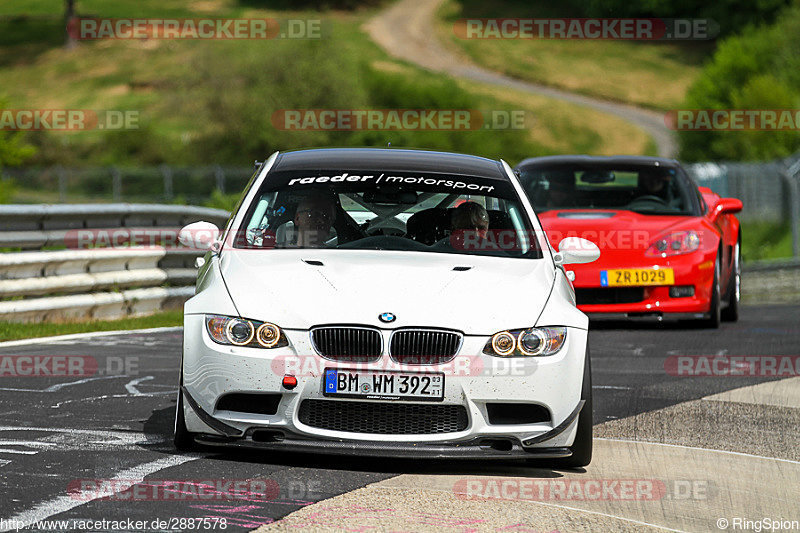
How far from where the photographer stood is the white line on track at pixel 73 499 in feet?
15.9

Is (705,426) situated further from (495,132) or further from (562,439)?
(495,132)

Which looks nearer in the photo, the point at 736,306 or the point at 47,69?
the point at 736,306

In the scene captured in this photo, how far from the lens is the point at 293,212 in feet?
23.7

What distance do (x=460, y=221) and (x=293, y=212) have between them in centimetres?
89

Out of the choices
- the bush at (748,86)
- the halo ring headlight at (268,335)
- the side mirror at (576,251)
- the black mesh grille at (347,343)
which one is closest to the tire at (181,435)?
the halo ring headlight at (268,335)

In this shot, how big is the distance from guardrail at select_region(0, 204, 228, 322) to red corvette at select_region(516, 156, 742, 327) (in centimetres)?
384

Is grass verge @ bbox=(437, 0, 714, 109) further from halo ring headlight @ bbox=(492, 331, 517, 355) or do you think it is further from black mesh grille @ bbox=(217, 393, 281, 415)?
black mesh grille @ bbox=(217, 393, 281, 415)

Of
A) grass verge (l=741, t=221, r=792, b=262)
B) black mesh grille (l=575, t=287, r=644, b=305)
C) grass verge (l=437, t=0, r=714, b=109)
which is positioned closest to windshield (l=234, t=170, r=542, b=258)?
black mesh grille (l=575, t=287, r=644, b=305)

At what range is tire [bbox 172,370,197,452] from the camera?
242 inches

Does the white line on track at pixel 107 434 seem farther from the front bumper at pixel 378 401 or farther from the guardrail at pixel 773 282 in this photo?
the guardrail at pixel 773 282

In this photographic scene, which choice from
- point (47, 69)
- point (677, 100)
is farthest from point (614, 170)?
point (47, 69)

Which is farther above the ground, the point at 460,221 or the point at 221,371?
the point at 460,221

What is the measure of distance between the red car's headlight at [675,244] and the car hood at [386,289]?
5933 mm

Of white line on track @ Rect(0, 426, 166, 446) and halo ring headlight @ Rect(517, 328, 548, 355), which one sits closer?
halo ring headlight @ Rect(517, 328, 548, 355)
